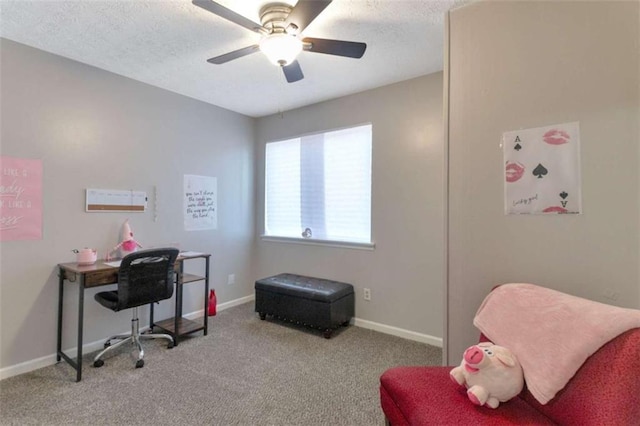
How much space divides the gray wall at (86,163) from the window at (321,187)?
0.68 meters

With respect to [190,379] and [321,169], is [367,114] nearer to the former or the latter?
[321,169]

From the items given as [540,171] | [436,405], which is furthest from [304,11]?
[436,405]

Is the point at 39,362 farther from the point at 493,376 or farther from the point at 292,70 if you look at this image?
the point at 493,376

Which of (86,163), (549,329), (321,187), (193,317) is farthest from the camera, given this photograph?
(321,187)

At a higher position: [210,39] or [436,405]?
[210,39]

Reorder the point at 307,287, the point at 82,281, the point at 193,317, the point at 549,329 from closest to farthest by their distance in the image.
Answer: the point at 549,329 → the point at 82,281 → the point at 307,287 → the point at 193,317

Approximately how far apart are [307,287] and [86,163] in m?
2.28

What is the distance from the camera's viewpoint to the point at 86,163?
8.75 ft

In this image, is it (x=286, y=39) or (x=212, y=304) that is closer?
(x=286, y=39)

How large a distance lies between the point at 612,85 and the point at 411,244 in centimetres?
188

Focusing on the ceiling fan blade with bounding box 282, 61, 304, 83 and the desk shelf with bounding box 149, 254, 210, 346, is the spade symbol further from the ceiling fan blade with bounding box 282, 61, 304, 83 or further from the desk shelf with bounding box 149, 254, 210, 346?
the desk shelf with bounding box 149, 254, 210, 346

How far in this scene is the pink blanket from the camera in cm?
108

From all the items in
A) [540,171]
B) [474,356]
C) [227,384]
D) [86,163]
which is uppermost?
[86,163]

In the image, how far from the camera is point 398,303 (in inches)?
121
